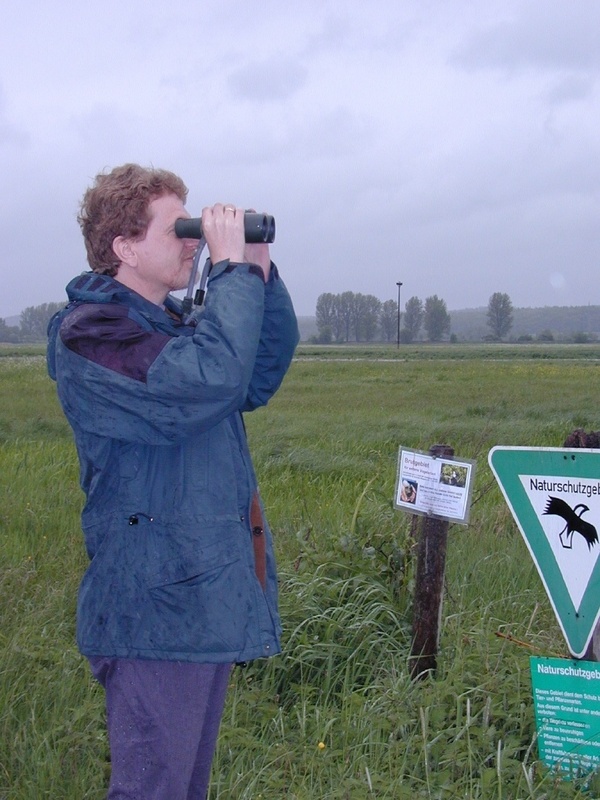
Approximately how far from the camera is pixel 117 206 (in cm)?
197

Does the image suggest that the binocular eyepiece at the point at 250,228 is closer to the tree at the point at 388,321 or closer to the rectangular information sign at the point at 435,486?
the rectangular information sign at the point at 435,486

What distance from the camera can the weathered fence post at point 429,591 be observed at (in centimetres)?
327

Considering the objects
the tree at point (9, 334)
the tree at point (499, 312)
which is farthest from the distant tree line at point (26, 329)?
the tree at point (499, 312)

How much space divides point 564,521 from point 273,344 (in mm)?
1175

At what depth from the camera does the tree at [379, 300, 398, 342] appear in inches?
4980

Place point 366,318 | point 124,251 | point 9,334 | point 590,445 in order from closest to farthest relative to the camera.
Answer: point 124,251
point 590,445
point 9,334
point 366,318

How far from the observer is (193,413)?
5.98 ft

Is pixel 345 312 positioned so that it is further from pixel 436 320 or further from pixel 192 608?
pixel 192 608

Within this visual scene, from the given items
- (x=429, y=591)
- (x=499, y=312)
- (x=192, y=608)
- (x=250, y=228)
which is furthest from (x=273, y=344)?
(x=499, y=312)

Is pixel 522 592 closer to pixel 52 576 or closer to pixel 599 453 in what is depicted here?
pixel 599 453

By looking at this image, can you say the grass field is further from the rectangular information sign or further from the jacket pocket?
the jacket pocket

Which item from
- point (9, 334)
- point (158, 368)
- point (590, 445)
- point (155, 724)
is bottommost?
point (155, 724)

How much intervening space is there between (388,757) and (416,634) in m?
0.67

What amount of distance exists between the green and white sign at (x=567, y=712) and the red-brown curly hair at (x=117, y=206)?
1.83 meters
